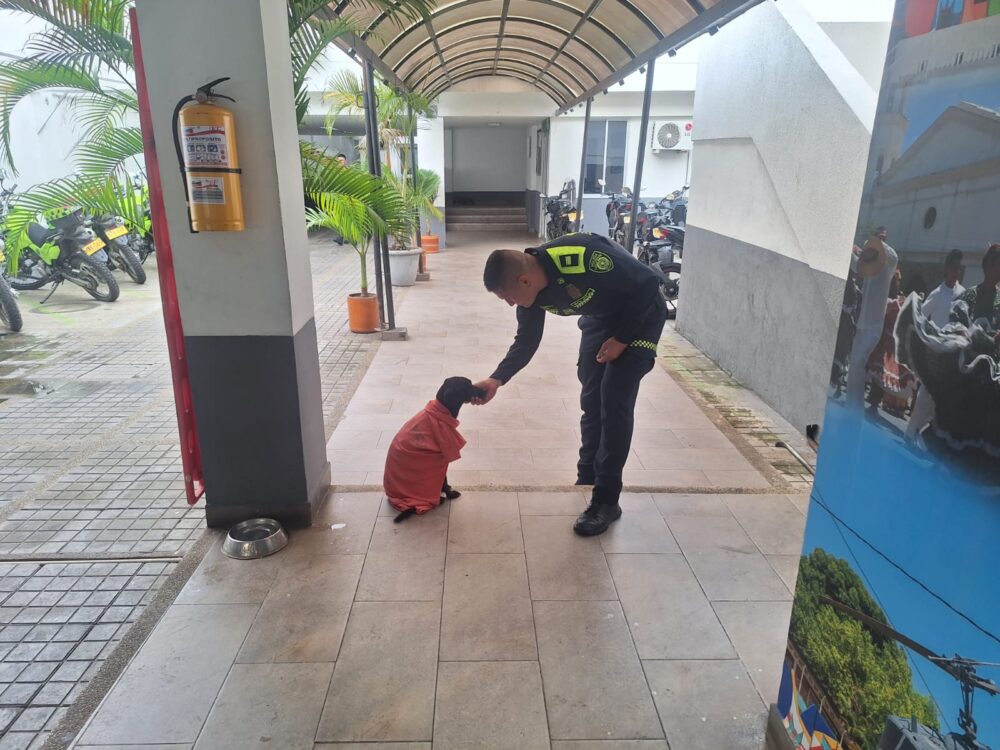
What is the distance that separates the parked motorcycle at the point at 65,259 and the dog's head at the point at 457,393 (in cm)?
748

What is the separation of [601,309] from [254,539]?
6.44 feet

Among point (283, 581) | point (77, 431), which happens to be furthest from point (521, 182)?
point (283, 581)

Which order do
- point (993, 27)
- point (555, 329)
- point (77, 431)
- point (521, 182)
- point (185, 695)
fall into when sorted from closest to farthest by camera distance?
point (993, 27) < point (185, 695) < point (77, 431) < point (555, 329) < point (521, 182)

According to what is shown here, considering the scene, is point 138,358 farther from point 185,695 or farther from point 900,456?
point 900,456

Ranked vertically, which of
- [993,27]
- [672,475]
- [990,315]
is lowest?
[672,475]

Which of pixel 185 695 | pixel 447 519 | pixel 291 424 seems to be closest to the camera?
pixel 185 695

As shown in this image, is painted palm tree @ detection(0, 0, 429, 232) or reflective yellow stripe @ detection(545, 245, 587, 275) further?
painted palm tree @ detection(0, 0, 429, 232)

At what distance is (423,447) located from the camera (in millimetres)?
3281

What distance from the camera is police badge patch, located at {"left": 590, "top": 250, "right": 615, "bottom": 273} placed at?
2980 mm

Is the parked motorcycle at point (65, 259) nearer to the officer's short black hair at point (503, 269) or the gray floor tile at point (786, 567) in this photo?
the officer's short black hair at point (503, 269)

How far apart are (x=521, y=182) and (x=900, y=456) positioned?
20.8m

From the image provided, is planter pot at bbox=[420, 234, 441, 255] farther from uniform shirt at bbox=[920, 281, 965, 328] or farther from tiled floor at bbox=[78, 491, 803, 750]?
uniform shirt at bbox=[920, 281, 965, 328]

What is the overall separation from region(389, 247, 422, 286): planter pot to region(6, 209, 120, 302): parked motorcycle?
388 centimetres

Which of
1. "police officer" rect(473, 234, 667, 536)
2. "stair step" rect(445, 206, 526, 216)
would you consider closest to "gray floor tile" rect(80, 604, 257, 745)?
"police officer" rect(473, 234, 667, 536)
